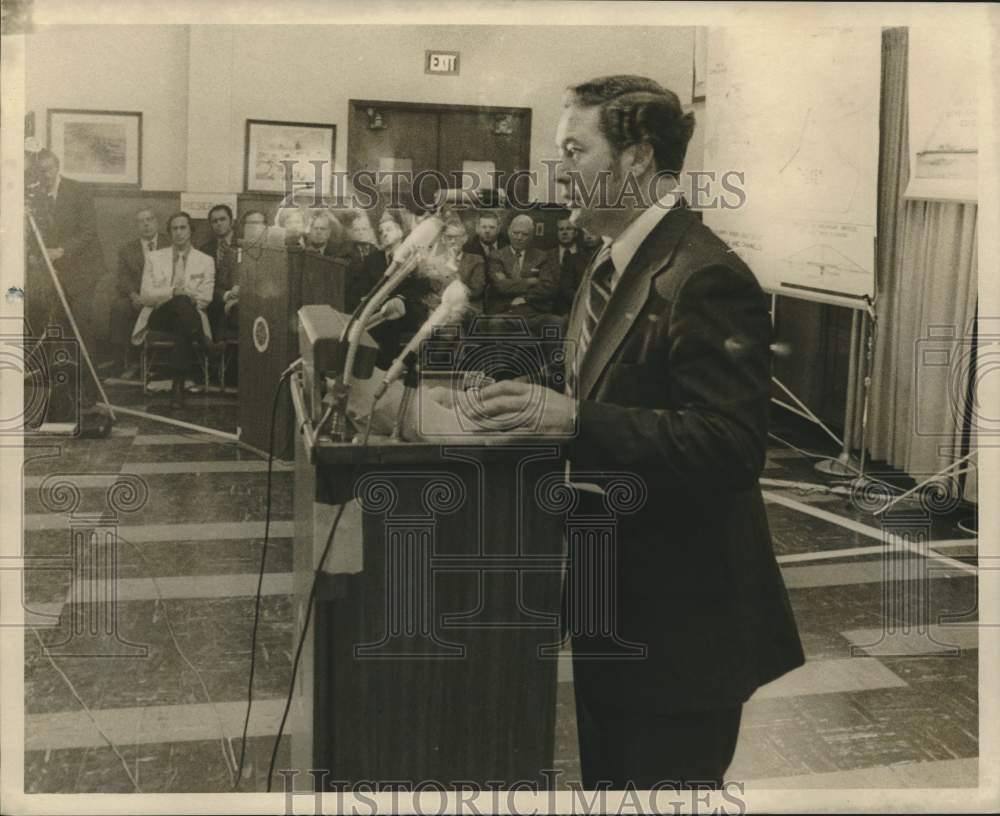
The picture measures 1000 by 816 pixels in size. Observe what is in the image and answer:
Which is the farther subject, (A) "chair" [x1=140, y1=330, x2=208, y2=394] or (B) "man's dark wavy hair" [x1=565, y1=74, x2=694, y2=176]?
(A) "chair" [x1=140, y1=330, x2=208, y2=394]

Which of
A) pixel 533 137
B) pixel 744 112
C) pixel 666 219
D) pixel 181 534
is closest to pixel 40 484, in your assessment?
pixel 181 534

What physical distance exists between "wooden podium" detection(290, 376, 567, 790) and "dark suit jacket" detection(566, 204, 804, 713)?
0.12 meters

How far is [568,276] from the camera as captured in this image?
102 inches

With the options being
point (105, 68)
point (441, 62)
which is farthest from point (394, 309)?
point (105, 68)

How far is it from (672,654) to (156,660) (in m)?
1.39

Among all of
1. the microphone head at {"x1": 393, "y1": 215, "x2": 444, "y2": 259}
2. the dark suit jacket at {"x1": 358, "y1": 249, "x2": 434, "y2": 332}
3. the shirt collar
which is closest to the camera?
the shirt collar

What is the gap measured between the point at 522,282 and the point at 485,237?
186mm

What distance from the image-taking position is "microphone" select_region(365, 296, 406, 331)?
6.64 feet

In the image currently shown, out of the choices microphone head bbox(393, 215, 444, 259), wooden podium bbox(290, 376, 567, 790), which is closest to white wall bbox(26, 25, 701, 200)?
microphone head bbox(393, 215, 444, 259)

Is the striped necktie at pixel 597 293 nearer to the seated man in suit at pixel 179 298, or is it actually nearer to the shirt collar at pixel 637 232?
the shirt collar at pixel 637 232

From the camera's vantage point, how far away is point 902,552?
9.66 feet

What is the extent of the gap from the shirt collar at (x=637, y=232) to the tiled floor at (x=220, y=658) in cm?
99

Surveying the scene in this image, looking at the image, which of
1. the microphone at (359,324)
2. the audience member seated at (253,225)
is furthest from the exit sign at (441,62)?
the audience member seated at (253,225)

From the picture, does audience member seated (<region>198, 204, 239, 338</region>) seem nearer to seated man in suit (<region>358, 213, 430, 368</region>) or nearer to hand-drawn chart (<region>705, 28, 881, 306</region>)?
seated man in suit (<region>358, 213, 430, 368</region>)
